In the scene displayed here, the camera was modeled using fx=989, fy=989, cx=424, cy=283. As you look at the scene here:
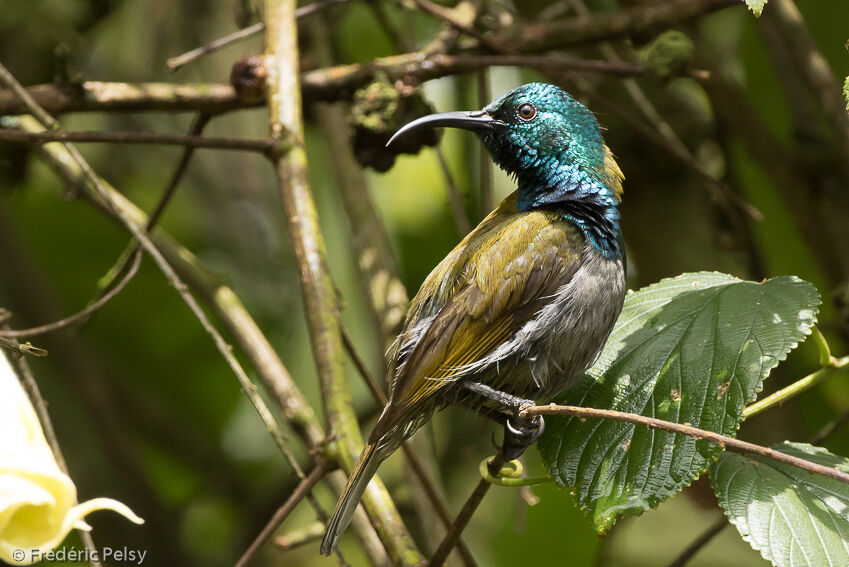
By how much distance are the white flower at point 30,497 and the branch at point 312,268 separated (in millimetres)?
1064

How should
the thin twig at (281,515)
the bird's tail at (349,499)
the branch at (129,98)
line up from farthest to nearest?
the branch at (129,98)
the bird's tail at (349,499)
the thin twig at (281,515)

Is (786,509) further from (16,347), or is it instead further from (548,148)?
(16,347)

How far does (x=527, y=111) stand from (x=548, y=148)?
0.14 m

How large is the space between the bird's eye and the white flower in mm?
1928

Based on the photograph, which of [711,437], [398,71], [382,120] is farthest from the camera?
[398,71]

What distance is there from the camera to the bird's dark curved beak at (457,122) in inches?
115

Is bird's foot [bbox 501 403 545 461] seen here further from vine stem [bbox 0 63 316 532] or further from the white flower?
the white flower

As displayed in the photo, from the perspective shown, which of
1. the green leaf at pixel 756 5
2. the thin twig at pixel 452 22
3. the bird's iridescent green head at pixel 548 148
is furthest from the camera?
the thin twig at pixel 452 22

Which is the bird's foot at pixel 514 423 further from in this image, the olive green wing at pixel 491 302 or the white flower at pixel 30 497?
the white flower at pixel 30 497

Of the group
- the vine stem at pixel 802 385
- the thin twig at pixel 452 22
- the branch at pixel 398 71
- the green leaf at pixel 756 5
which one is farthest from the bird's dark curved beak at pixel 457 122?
the vine stem at pixel 802 385

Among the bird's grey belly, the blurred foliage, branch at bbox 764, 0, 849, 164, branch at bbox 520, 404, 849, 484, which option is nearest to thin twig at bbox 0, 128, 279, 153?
the blurred foliage

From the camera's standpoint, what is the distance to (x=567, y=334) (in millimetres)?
2654

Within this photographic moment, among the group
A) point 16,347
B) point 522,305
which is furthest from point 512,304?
point 16,347

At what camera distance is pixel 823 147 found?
384 centimetres
